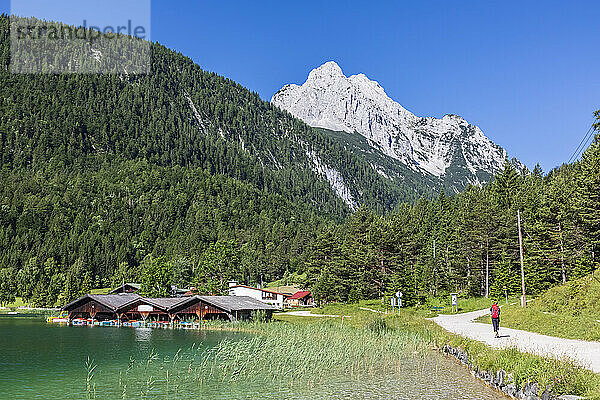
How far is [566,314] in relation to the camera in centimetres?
3559

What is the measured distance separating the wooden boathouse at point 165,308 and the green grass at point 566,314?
3202cm

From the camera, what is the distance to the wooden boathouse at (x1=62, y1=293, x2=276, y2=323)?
64938 millimetres

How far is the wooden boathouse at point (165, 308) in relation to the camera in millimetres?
64938

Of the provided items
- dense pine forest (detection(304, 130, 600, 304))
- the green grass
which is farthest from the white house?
the green grass

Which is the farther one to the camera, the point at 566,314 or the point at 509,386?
the point at 566,314

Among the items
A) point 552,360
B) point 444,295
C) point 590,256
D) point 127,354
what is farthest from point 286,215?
point 552,360

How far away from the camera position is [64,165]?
188000mm

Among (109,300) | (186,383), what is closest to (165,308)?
(109,300)

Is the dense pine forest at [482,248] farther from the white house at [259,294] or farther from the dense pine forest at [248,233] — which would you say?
the white house at [259,294]

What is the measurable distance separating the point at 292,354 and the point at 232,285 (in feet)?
246

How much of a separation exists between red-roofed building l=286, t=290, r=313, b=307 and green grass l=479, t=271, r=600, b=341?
62318 mm

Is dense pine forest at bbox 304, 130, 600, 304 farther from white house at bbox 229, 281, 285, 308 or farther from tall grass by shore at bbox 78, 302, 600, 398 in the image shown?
tall grass by shore at bbox 78, 302, 600, 398

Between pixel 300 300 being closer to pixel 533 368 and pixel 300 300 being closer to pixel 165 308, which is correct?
pixel 165 308

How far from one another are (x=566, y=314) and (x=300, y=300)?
73.3 m
